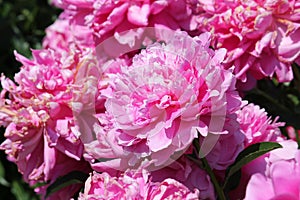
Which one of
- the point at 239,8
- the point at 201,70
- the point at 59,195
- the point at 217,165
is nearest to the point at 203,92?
the point at 201,70

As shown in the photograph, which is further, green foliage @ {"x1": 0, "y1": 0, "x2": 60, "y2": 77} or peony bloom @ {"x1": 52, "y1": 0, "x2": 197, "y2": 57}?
green foliage @ {"x1": 0, "y1": 0, "x2": 60, "y2": 77}

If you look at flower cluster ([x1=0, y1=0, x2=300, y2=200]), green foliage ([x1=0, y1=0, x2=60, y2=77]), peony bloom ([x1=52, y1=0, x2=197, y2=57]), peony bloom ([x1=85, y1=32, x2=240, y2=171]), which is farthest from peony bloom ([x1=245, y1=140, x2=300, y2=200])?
green foliage ([x1=0, y1=0, x2=60, y2=77])

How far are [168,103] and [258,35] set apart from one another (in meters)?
0.27

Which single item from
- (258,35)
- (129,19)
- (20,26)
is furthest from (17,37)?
(258,35)

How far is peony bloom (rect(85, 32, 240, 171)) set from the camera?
0.83m

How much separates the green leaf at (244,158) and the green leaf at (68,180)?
25 centimetres

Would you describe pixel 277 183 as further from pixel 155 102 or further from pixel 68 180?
pixel 68 180

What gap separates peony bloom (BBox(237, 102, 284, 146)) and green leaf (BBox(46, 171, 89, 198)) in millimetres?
280

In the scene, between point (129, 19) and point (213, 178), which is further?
point (129, 19)

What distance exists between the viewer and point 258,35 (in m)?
1.04

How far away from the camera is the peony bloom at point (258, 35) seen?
103 centimetres

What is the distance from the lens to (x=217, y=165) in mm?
924

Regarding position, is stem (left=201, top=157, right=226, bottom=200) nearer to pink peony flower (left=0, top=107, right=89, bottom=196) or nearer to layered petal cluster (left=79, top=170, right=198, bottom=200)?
layered petal cluster (left=79, top=170, right=198, bottom=200)

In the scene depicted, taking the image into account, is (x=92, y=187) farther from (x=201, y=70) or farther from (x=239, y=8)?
(x=239, y=8)
